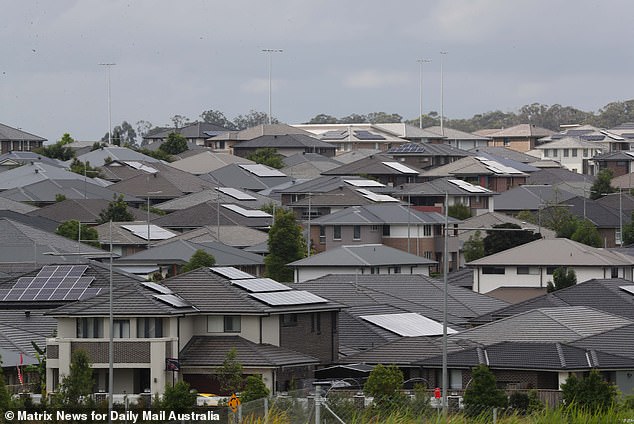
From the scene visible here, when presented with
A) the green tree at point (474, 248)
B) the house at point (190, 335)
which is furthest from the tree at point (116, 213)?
the house at point (190, 335)

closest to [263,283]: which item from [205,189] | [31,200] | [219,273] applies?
[219,273]

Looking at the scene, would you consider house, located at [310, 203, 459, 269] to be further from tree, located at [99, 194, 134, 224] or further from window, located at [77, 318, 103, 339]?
window, located at [77, 318, 103, 339]

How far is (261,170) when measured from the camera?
513 ft

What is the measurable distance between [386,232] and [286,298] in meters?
54.2

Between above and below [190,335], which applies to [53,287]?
above

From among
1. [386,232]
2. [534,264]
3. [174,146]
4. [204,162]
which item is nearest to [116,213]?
[386,232]

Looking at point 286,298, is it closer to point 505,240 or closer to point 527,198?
point 505,240

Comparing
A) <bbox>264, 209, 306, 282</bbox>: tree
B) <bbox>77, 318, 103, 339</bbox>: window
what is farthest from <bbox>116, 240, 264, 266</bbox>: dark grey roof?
<bbox>77, 318, 103, 339</bbox>: window

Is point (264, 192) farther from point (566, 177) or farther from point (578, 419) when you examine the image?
point (578, 419)

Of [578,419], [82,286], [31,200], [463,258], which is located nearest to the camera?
[578,419]

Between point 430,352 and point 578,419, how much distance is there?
97.2ft

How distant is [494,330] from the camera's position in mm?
56531

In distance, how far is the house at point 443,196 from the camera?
420ft

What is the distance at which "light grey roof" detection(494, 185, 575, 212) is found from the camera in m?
138
